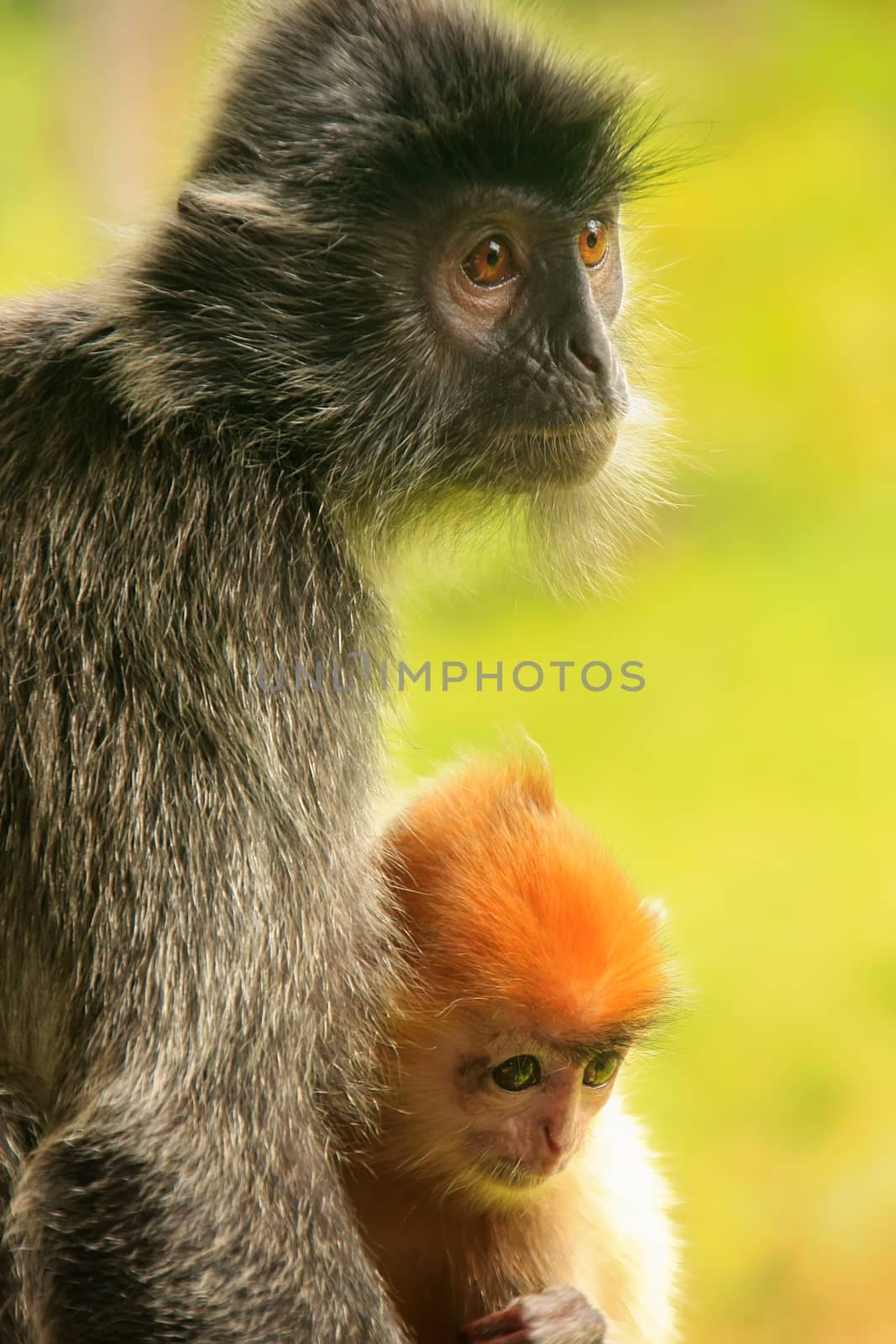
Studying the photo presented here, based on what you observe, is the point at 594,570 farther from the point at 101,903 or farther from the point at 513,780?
the point at 101,903

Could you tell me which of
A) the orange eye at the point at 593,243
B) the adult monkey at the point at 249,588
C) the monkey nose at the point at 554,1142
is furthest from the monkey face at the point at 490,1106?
the orange eye at the point at 593,243

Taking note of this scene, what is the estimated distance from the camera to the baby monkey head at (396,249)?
11.2 feet

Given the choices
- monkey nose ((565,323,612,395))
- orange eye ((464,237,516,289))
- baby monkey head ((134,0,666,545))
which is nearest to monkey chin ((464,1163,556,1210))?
baby monkey head ((134,0,666,545))

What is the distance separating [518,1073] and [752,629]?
5.62 m

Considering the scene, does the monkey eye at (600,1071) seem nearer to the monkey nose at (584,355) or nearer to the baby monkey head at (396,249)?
the baby monkey head at (396,249)

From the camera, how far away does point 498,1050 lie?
3414 millimetres

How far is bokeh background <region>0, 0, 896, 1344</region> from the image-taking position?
6.34 m

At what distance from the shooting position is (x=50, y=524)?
10.5 feet

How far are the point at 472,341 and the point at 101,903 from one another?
1.32 metres

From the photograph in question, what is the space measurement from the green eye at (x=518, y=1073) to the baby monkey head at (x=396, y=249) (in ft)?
3.75

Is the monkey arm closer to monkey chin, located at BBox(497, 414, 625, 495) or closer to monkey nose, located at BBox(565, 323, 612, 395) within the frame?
monkey chin, located at BBox(497, 414, 625, 495)

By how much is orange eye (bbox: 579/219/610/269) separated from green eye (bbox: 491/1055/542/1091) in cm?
160

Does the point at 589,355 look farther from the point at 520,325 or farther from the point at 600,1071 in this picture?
the point at 600,1071

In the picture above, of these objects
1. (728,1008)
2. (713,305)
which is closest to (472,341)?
(728,1008)
